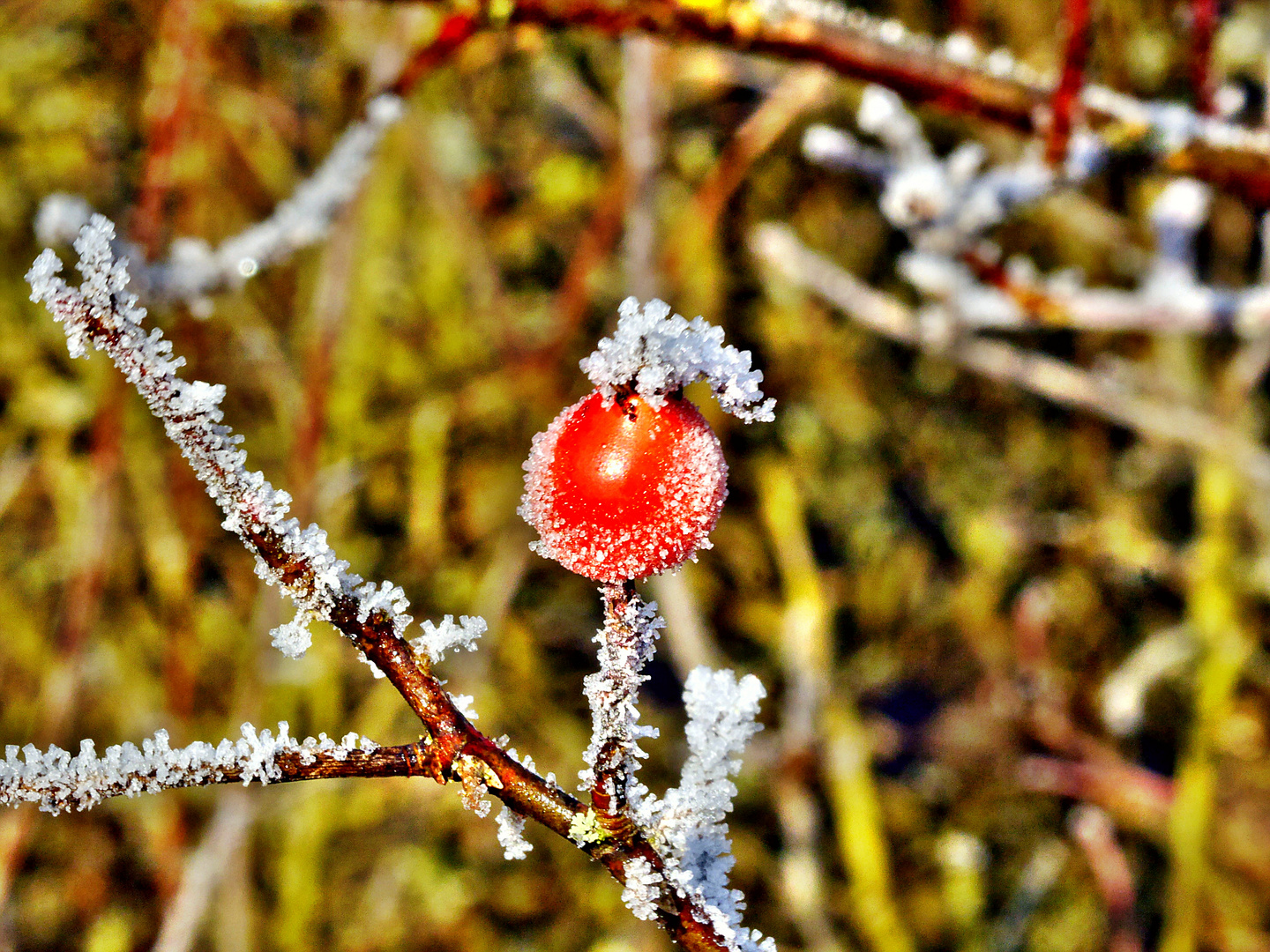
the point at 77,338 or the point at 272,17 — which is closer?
the point at 77,338

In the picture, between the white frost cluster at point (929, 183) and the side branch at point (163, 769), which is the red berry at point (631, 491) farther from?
the white frost cluster at point (929, 183)

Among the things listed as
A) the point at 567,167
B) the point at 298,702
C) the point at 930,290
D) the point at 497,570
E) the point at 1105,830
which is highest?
the point at 567,167

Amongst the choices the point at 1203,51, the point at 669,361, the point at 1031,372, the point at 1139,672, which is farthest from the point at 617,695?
the point at 1139,672

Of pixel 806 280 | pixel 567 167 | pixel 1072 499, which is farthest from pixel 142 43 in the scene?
pixel 1072 499

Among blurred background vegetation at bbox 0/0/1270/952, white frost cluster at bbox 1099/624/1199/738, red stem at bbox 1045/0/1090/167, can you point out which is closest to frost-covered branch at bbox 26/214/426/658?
red stem at bbox 1045/0/1090/167

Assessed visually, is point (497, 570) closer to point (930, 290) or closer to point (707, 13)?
point (930, 290)

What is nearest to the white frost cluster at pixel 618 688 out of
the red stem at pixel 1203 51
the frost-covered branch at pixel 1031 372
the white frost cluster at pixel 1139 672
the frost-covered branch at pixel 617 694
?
the frost-covered branch at pixel 617 694

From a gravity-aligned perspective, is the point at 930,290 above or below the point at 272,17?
below

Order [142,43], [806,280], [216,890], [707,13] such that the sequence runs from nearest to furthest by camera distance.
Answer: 1. [707,13]
2. [806,280]
3. [216,890]
4. [142,43]
